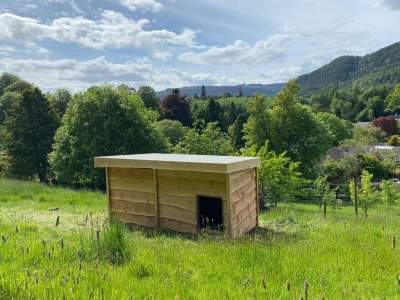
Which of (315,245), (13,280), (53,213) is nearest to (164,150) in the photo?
(53,213)

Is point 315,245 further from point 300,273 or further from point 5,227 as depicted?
point 5,227

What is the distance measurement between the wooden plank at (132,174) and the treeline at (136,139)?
33.7ft

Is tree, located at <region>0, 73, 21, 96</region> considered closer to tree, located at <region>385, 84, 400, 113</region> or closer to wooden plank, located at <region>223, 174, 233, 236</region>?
tree, located at <region>385, 84, 400, 113</region>

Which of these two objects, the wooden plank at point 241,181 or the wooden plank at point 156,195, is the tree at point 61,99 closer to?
the wooden plank at point 156,195

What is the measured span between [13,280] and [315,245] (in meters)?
3.88

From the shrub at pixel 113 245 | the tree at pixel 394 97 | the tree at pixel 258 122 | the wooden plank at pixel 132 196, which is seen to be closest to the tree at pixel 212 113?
the tree at pixel 258 122

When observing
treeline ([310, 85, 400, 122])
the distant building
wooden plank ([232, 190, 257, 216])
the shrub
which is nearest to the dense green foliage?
the distant building

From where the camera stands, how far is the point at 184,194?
27.3ft

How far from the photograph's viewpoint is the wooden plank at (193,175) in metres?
7.79

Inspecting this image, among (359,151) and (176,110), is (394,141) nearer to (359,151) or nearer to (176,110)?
(359,151)

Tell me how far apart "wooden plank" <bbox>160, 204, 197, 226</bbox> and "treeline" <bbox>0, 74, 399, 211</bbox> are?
34.2 feet

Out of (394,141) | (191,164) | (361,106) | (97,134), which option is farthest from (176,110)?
(361,106)

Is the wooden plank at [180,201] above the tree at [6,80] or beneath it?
beneath

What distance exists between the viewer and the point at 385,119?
70875 millimetres
